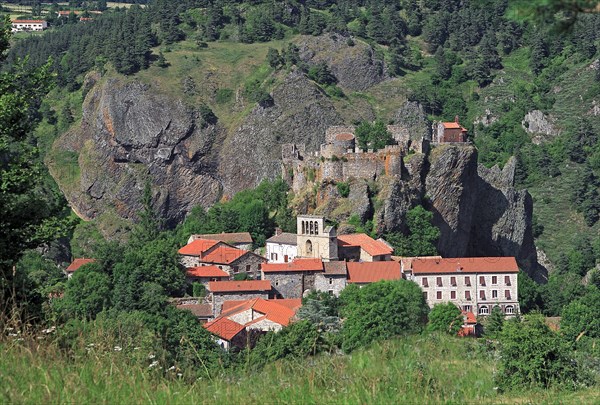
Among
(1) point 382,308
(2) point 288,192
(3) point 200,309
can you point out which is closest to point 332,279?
(3) point 200,309

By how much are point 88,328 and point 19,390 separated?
137 inches

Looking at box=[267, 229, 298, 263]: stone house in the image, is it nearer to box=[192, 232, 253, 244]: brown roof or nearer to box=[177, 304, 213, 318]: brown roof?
box=[192, 232, 253, 244]: brown roof

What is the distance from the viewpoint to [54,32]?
536ft

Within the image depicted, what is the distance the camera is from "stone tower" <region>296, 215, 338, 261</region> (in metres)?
71.4

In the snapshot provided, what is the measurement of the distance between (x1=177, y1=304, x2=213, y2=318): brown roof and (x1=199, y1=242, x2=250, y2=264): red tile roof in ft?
26.0

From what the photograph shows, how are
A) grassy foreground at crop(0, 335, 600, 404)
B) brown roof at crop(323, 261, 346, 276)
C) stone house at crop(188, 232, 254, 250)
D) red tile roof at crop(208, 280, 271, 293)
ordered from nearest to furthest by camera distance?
grassy foreground at crop(0, 335, 600, 404) < red tile roof at crop(208, 280, 271, 293) < brown roof at crop(323, 261, 346, 276) < stone house at crop(188, 232, 254, 250)

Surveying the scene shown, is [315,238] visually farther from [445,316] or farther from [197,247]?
[445,316]

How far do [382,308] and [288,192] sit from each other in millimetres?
40889

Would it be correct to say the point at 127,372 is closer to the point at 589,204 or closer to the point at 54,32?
the point at 589,204

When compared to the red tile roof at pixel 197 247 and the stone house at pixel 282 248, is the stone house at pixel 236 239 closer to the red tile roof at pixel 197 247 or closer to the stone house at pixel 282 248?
the red tile roof at pixel 197 247

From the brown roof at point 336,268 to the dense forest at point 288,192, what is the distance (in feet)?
10.1

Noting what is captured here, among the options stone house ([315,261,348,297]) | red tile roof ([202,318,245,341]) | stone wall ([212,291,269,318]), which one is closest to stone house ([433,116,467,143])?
stone house ([315,261,348,297])

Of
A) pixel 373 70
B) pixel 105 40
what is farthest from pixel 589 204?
pixel 105 40

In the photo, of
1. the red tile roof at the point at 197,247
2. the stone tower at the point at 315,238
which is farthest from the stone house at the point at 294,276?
the red tile roof at the point at 197,247
